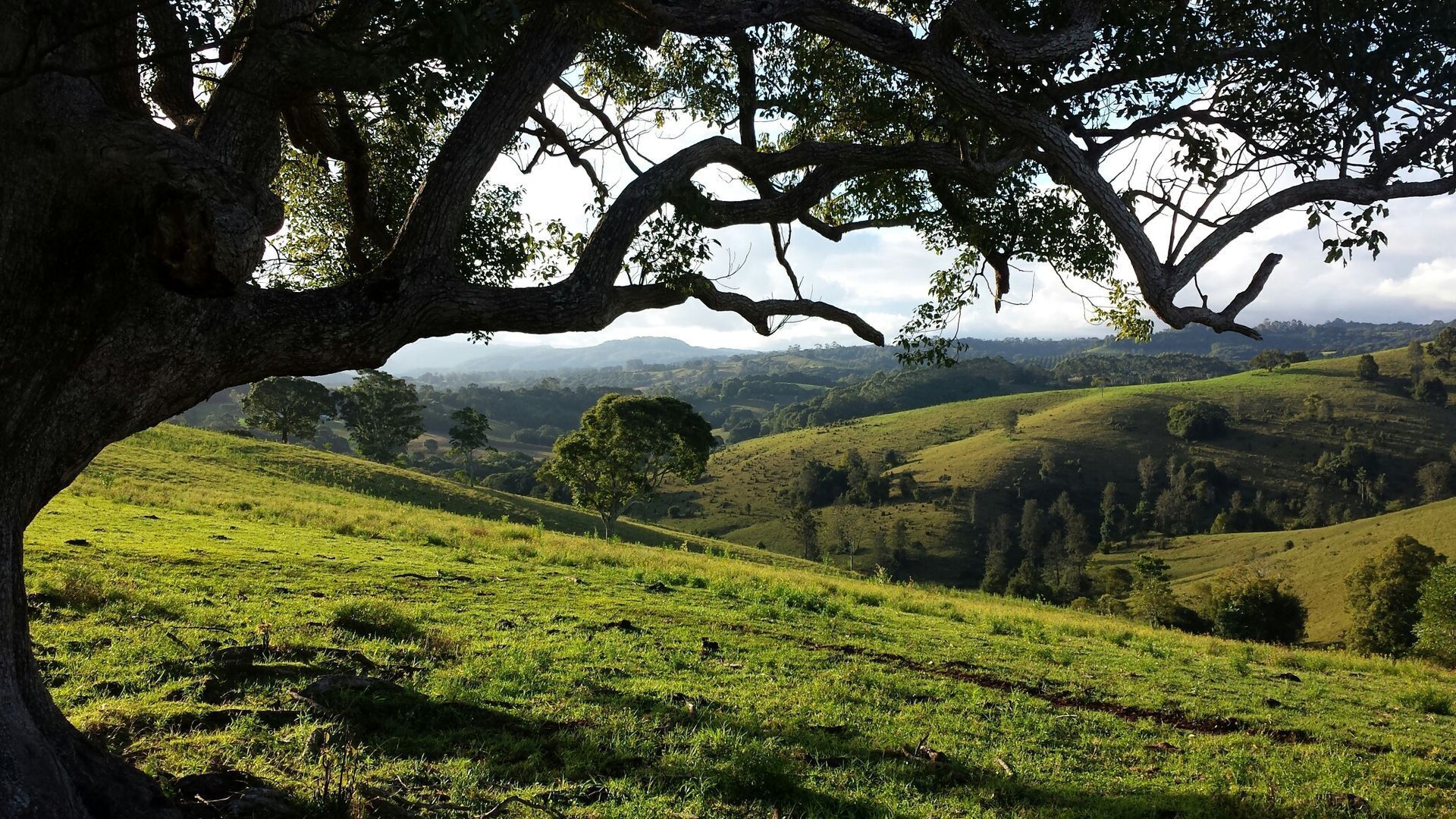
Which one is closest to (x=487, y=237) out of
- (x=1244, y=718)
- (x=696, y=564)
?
(x=1244, y=718)

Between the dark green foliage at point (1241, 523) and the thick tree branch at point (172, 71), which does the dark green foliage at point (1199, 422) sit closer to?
the dark green foliage at point (1241, 523)

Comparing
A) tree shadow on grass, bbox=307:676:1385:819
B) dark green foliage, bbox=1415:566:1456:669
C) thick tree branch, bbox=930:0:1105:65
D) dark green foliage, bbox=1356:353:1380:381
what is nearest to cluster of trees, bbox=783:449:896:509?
dark green foliage, bbox=1415:566:1456:669

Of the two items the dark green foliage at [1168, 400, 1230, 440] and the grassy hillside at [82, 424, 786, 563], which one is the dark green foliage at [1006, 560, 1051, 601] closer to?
the grassy hillside at [82, 424, 786, 563]

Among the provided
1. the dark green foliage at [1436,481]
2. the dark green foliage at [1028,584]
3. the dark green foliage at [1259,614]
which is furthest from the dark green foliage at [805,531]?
the dark green foliage at [1436,481]

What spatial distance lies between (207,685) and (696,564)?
1544 centimetres

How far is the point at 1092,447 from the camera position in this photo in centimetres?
14638

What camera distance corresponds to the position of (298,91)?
4762mm

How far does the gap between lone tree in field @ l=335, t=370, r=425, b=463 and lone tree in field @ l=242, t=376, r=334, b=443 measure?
642 cm

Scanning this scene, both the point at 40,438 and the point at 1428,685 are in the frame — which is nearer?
the point at 40,438

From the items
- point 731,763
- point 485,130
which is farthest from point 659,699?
point 485,130

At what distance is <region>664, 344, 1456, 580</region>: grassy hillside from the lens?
127188 millimetres

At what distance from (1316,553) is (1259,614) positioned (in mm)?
50858

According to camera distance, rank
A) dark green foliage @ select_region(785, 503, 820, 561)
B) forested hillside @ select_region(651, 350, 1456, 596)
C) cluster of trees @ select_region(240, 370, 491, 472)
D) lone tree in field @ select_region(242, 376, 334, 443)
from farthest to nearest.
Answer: forested hillside @ select_region(651, 350, 1456, 596) → dark green foliage @ select_region(785, 503, 820, 561) → cluster of trees @ select_region(240, 370, 491, 472) → lone tree in field @ select_region(242, 376, 334, 443)

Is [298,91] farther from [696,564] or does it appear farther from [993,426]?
[993,426]
